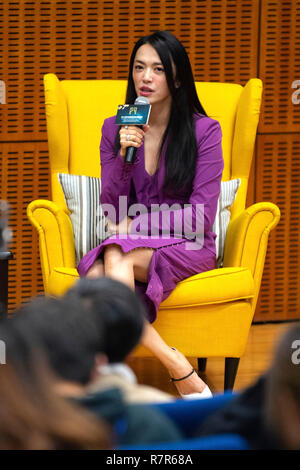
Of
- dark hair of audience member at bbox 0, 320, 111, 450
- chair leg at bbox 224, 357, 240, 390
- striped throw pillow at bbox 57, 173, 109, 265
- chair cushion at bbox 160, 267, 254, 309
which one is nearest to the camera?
Result: dark hair of audience member at bbox 0, 320, 111, 450

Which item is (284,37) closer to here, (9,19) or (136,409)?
(9,19)

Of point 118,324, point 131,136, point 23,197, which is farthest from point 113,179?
point 118,324

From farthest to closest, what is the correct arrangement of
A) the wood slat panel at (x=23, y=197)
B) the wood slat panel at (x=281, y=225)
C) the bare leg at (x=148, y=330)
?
the wood slat panel at (x=281, y=225)
the wood slat panel at (x=23, y=197)
the bare leg at (x=148, y=330)

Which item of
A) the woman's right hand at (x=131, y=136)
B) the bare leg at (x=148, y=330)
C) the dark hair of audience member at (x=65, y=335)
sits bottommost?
the bare leg at (x=148, y=330)

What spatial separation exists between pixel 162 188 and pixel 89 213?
0.40m

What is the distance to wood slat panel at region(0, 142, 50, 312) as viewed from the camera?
14.2 ft

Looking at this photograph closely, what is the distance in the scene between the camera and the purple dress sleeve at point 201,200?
317cm

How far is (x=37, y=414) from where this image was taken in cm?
104

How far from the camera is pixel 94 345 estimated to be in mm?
1155

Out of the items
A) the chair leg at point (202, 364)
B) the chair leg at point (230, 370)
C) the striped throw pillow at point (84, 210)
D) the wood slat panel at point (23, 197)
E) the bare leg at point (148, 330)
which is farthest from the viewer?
the wood slat panel at point (23, 197)

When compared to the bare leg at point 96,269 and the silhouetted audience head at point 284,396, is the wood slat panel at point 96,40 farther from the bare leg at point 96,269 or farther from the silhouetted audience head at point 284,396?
the silhouetted audience head at point 284,396

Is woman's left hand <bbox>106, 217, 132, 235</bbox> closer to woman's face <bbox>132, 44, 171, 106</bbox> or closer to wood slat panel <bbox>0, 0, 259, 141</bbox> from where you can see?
woman's face <bbox>132, 44, 171, 106</bbox>

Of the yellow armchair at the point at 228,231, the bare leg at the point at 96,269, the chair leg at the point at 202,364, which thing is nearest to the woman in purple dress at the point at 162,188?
the bare leg at the point at 96,269

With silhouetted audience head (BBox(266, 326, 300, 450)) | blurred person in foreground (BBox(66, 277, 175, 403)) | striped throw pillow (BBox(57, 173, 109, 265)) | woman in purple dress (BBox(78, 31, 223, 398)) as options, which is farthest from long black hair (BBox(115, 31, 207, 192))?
silhouetted audience head (BBox(266, 326, 300, 450))
